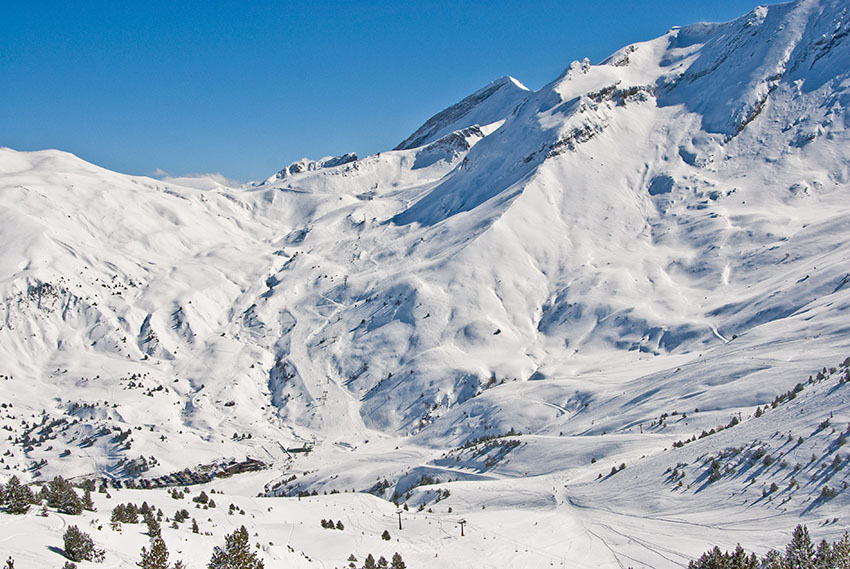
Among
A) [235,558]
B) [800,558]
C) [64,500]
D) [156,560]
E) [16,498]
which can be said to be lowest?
[235,558]

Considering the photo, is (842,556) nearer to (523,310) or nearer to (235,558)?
(235,558)

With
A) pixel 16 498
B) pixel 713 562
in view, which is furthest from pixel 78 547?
pixel 713 562

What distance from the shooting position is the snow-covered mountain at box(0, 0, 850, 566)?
44719 mm

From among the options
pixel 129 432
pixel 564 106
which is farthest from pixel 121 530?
pixel 564 106

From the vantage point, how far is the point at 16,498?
22.3m

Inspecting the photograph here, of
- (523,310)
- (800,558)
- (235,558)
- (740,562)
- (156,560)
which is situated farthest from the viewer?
(523,310)

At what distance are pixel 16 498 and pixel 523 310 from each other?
8523 centimetres

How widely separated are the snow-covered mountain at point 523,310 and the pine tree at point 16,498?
1960 cm

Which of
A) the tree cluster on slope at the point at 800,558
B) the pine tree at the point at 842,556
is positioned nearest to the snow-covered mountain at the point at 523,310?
the tree cluster on slope at the point at 800,558

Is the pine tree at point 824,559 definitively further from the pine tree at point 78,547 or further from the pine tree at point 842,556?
the pine tree at point 78,547

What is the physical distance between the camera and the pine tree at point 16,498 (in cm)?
2212

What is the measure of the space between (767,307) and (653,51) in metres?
104

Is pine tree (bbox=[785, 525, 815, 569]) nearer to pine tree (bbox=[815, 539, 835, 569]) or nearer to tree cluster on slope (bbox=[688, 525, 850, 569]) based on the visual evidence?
tree cluster on slope (bbox=[688, 525, 850, 569])

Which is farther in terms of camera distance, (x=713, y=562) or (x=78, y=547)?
(x=713, y=562)
